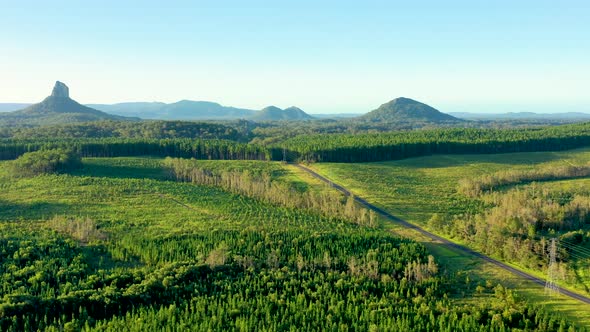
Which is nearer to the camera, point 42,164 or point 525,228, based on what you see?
point 525,228

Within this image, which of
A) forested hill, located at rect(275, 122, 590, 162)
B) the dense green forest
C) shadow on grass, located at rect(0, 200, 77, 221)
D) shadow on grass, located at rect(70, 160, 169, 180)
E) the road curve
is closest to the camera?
the dense green forest

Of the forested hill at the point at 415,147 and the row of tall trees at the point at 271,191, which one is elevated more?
the forested hill at the point at 415,147

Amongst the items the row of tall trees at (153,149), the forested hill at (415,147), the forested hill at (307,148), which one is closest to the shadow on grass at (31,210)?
the forested hill at (307,148)

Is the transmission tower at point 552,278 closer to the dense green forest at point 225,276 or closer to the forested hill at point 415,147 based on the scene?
the dense green forest at point 225,276

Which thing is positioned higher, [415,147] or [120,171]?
[415,147]

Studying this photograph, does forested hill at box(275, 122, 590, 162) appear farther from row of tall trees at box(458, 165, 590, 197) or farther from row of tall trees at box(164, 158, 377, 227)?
row of tall trees at box(458, 165, 590, 197)

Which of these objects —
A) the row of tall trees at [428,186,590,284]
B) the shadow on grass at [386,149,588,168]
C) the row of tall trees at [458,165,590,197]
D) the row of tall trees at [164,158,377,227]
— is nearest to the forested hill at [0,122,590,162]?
the shadow on grass at [386,149,588,168]

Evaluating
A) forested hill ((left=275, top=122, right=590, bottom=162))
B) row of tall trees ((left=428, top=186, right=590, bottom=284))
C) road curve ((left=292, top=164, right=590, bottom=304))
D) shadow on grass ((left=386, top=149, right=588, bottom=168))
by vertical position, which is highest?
forested hill ((left=275, top=122, right=590, bottom=162))

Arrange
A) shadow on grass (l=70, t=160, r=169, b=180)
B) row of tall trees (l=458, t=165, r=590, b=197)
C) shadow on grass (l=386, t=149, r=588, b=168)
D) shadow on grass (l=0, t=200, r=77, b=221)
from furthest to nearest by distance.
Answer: shadow on grass (l=386, t=149, r=588, b=168) → shadow on grass (l=70, t=160, r=169, b=180) → row of tall trees (l=458, t=165, r=590, b=197) → shadow on grass (l=0, t=200, r=77, b=221)

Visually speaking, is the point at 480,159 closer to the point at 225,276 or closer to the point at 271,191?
the point at 271,191

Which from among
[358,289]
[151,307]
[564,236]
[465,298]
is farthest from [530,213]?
[151,307]

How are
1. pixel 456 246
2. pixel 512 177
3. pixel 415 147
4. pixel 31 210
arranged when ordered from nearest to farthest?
pixel 456 246 < pixel 31 210 < pixel 512 177 < pixel 415 147

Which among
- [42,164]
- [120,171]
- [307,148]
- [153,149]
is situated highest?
[307,148]

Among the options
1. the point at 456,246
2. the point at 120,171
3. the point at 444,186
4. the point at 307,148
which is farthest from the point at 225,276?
the point at 307,148
